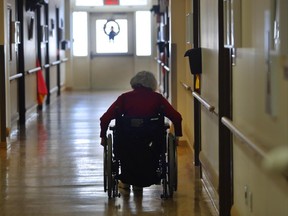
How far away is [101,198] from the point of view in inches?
217

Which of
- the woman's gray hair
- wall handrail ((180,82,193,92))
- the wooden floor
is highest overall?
the woman's gray hair

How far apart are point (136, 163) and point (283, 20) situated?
9.22 feet

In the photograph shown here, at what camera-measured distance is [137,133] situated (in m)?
5.21

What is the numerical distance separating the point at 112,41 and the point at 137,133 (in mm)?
13774

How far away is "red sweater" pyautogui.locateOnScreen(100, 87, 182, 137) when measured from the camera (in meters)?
5.38

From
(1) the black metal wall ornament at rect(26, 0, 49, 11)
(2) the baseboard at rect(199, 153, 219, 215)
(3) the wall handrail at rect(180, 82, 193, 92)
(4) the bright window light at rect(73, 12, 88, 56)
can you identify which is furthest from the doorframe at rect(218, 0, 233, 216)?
(4) the bright window light at rect(73, 12, 88, 56)

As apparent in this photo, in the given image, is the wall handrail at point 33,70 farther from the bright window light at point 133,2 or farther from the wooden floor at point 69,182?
the bright window light at point 133,2

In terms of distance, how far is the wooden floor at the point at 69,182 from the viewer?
5.16 m

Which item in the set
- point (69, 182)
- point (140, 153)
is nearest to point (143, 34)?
point (69, 182)

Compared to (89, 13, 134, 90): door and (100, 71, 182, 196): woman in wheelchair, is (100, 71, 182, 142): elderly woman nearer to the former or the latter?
(100, 71, 182, 196): woman in wheelchair

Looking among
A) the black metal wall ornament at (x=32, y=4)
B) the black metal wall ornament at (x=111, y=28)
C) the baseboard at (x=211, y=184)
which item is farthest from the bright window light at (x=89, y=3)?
the baseboard at (x=211, y=184)

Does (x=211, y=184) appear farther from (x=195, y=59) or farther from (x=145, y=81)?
(x=195, y=59)

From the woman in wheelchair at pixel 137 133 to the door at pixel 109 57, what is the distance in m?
13.3

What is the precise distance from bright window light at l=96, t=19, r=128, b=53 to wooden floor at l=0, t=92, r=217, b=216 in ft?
28.7
